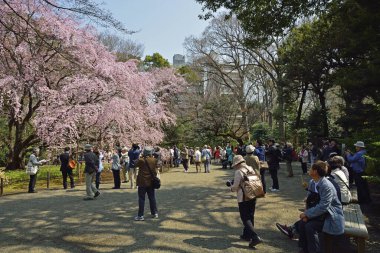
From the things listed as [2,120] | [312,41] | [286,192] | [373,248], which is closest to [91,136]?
[2,120]

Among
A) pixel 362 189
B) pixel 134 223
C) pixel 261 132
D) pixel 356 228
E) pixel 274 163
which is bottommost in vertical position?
pixel 134 223

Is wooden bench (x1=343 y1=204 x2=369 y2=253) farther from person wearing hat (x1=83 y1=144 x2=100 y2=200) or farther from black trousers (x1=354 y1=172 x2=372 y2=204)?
person wearing hat (x1=83 y1=144 x2=100 y2=200)

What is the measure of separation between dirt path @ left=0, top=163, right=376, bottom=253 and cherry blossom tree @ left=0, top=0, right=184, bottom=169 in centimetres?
456

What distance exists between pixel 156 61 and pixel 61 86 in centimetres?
1594

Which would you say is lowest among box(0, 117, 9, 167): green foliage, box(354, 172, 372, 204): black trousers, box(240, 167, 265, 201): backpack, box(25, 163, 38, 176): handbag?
box(354, 172, 372, 204): black trousers

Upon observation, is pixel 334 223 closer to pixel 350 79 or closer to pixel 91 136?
pixel 350 79

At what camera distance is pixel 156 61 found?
101ft

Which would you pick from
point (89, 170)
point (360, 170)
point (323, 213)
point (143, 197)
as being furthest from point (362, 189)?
point (89, 170)

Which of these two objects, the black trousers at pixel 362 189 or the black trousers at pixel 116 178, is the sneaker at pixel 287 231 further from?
the black trousers at pixel 116 178

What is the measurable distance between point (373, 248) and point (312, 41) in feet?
60.3

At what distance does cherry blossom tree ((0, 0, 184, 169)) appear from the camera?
45.8 ft

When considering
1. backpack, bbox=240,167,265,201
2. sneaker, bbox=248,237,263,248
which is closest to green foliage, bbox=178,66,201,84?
backpack, bbox=240,167,265,201

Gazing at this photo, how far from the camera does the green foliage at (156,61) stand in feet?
99.6

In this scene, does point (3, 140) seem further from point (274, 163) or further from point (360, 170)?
point (360, 170)
